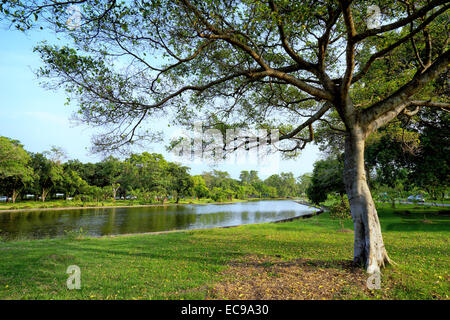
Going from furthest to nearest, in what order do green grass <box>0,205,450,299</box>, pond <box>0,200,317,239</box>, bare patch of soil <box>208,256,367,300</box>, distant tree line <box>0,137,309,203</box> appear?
1. distant tree line <box>0,137,309,203</box>
2. pond <box>0,200,317,239</box>
3. green grass <box>0,205,450,299</box>
4. bare patch of soil <box>208,256,367,300</box>

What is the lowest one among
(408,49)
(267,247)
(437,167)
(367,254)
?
(267,247)

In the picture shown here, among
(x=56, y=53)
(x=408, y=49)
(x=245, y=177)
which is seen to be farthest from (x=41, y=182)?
(x=245, y=177)

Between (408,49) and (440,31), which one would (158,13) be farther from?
(408,49)

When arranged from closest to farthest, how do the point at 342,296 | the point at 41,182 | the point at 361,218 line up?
the point at 342,296 → the point at 361,218 → the point at 41,182

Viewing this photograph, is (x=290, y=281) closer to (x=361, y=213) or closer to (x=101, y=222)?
(x=361, y=213)

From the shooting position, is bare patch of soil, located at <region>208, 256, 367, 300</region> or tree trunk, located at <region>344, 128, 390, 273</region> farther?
tree trunk, located at <region>344, 128, 390, 273</region>

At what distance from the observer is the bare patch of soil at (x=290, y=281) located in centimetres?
354

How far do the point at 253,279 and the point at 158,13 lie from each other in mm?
6262

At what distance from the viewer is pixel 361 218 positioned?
4.69m


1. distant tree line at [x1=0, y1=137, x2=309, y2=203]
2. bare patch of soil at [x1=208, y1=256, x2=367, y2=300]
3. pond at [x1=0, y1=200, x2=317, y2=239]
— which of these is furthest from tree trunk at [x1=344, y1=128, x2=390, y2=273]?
distant tree line at [x1=0, y1=137, x2=309, y2=203]

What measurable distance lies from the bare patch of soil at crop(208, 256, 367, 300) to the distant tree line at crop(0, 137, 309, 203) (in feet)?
77.2

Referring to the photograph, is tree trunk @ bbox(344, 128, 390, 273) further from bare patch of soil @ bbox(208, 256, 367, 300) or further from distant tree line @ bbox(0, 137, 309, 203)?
distant tree line @ bbox(0, 137, 309, 203)

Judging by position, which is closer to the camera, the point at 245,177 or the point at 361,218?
the point at 361,218

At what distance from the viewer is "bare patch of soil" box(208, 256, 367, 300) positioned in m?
3.54
